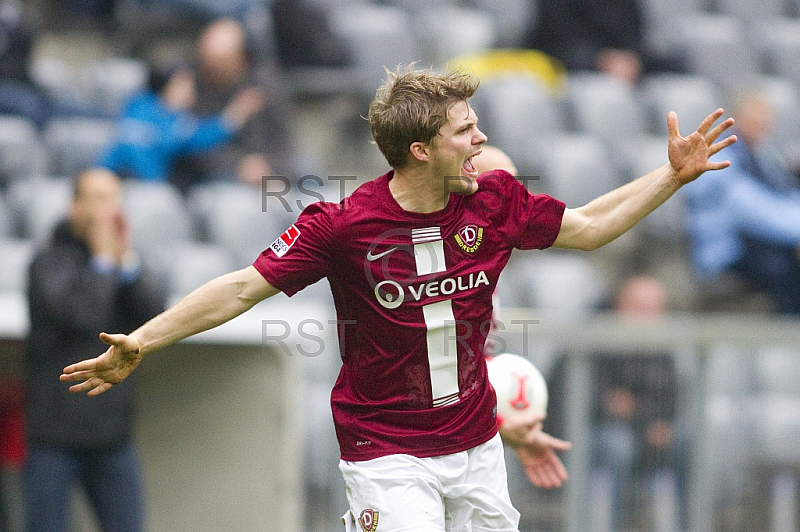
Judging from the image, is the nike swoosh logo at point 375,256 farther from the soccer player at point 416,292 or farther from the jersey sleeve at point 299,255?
the jersey sleeve at point 299,255

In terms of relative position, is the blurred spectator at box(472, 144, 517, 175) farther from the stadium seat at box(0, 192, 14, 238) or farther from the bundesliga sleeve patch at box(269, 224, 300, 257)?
the stadium seat at box(0, 192, 14, 238)

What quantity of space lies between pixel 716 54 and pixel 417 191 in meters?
7.56

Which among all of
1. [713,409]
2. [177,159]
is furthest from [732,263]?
[177,159]

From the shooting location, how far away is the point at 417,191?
12.6 ft

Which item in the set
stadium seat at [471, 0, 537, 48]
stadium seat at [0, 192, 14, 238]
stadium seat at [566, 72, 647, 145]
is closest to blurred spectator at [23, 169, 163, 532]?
stadium seat at [0, 192, 14, 238]

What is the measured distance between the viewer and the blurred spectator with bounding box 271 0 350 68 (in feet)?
29.7

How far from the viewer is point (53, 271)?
19.9 feet

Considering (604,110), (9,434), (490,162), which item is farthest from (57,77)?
(490,162)

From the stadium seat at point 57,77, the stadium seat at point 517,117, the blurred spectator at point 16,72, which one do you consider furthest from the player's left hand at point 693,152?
the stadium seat at point 57,77

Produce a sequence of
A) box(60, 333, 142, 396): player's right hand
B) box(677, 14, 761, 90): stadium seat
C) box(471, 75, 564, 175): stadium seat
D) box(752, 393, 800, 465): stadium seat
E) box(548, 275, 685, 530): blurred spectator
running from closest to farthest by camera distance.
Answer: box(60, 333, 142, 396): player's right hand
box(548, 275, 685, 530): blurred spectator
box(752, 393, 800, 465): stadium seat
box(471, 75, 564, 175): stadium seat
box(677, 14, 761, 90): stadium seat

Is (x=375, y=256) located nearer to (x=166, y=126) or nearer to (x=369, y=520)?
(x=369, y=520)

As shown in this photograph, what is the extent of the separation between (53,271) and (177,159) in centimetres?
252

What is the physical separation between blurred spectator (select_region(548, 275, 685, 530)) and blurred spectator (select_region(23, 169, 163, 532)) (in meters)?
2.46

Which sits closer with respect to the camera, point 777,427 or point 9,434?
point 777,427
